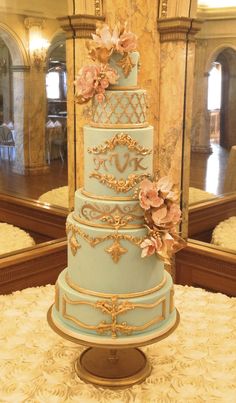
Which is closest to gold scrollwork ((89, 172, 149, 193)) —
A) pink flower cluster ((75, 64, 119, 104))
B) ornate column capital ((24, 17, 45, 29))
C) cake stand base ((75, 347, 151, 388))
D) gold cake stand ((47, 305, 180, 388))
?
pink flower cluster ((75, 64, 119, 104))

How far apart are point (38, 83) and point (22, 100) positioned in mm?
178

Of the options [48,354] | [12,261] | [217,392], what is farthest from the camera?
[12,261]

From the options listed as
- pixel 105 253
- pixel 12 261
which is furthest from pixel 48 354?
pixel 12 261

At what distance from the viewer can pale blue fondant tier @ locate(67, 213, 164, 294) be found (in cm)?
190

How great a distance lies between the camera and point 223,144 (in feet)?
12.6

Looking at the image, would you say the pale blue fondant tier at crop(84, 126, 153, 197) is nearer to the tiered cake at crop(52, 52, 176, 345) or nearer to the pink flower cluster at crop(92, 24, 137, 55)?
the tiered cake at crop(52, 52, 176, 345)

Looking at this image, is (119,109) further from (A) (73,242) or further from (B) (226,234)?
(B) (226,234)

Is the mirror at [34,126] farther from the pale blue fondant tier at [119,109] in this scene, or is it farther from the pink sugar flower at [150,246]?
the pink sugar flower at [150,246]

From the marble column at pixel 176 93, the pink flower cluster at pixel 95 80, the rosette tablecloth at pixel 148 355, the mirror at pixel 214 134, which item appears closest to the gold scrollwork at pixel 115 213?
the pink flower cluster at pixel 95 80

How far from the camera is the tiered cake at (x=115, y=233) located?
6.21 feet

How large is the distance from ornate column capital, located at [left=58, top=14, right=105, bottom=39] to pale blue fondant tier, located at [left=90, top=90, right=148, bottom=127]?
1418 millimetres

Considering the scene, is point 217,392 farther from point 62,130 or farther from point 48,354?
point 62,130

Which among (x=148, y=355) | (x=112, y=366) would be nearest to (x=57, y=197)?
(x=148, y=355)

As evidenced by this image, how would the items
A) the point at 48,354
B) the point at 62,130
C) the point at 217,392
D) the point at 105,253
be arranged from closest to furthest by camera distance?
the point at 105,253 < the point at 217,392 < the point at 48,354 < the point at 62,130
